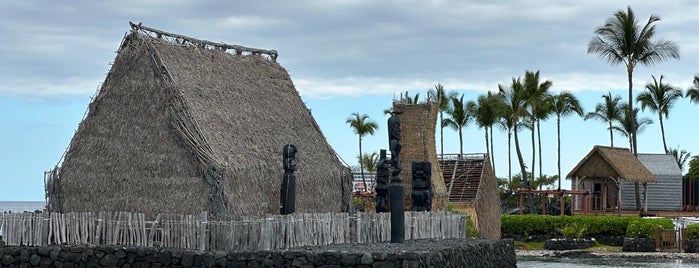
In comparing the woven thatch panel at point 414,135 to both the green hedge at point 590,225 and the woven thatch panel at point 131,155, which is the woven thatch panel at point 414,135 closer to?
the green hedge at point 590,225

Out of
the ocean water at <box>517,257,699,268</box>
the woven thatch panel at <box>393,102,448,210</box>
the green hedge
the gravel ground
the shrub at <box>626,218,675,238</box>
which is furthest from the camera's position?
the green hedge

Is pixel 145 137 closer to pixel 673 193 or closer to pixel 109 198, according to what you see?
pixel 109 198

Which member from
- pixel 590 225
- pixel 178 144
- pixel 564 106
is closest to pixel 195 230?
pixel 178 144

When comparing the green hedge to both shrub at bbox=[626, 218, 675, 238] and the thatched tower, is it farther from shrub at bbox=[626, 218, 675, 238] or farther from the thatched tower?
the thatched tower

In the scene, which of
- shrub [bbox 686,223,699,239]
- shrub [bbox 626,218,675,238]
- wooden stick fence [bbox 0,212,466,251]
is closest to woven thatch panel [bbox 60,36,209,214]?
wooden stick fence [bbox 0,212,466,251]

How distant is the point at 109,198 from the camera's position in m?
25.7

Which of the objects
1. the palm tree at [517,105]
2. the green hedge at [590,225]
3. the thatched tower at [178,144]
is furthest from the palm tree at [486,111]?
the thatched tower at [178,144]

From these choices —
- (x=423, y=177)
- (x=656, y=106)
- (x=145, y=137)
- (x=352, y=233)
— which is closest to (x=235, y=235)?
(x=352, y=233)

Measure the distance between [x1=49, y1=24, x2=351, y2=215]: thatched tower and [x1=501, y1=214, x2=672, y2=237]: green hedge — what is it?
1689cm

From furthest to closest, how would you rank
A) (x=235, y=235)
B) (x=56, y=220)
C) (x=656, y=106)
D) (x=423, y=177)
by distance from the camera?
1. (x=656, y=106)
2. (x=423, y=177)
3. (x=56, y=220)
4. (x=235, y=235)

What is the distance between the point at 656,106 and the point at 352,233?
1897 inches

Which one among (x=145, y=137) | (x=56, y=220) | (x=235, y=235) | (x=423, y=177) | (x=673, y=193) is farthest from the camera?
(x=673, y=193)

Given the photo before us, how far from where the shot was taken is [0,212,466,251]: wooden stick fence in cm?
2119

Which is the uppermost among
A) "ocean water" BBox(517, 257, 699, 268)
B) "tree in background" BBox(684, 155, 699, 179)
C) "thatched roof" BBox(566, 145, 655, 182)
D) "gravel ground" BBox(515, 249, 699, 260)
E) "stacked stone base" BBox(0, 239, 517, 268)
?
"tree in background" BBox(684, 155, 699, 179)
